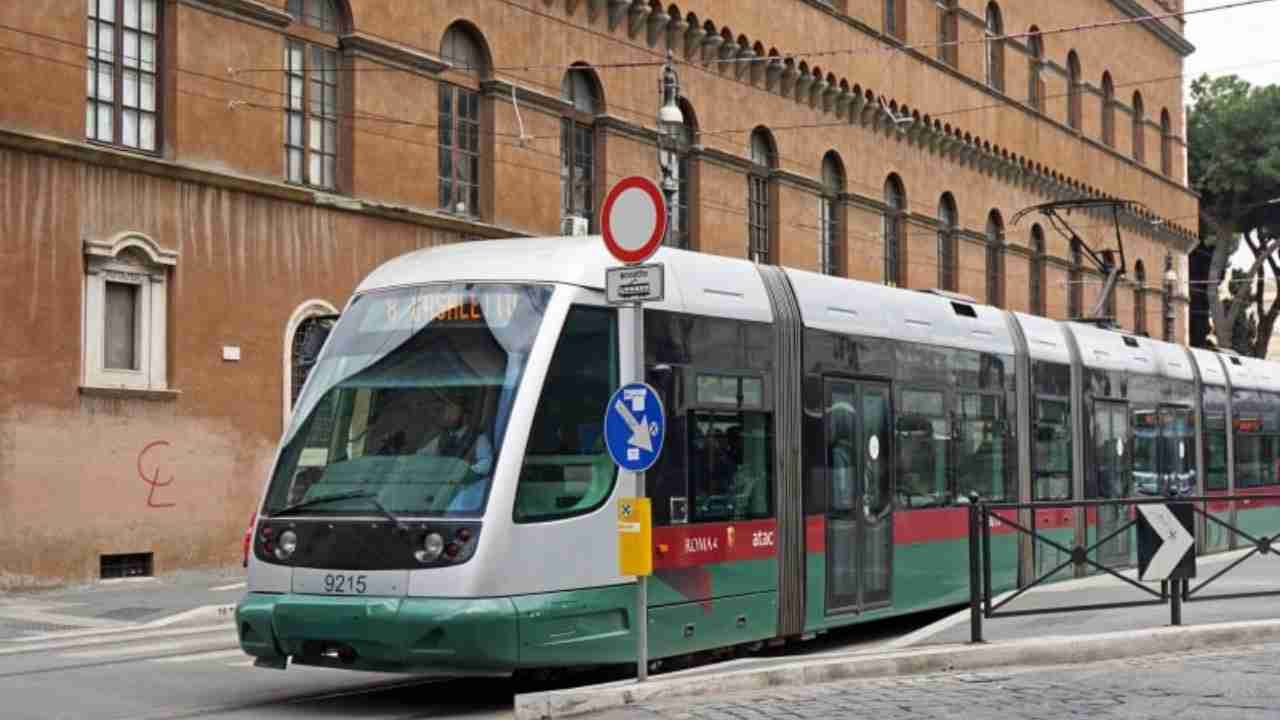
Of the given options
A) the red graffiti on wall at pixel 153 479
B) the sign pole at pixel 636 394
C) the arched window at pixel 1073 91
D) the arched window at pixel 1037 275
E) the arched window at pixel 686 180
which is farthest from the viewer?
the arched window at pixel 1073 91

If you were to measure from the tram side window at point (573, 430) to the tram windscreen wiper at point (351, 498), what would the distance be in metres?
0.73

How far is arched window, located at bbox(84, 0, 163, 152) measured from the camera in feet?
73.9

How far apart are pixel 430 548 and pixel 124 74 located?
45.7 feet

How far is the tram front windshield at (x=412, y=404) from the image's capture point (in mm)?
11023

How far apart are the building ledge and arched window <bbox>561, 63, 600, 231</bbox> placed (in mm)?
9262

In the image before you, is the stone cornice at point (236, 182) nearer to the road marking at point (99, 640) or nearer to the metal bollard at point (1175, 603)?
the road marking at point (99, 640)

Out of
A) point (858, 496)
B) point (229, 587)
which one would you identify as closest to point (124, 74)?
point (229, 587)

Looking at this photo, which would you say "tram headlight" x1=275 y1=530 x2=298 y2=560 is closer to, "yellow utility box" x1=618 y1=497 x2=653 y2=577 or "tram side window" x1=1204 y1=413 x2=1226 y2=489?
"yellow utility box" x1=618 y1=497 x2=653 y2=577

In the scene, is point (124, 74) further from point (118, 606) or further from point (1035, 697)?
point (1035, 697)

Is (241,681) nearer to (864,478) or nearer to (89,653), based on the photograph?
(89,653)

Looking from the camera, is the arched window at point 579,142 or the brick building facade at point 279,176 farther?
the arched window at point 579,142

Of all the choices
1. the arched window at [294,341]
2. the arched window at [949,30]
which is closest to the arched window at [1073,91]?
the arched window at [949,30]

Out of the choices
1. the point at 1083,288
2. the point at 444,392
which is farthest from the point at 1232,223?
the point at 444,392

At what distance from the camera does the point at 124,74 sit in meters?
22.9
